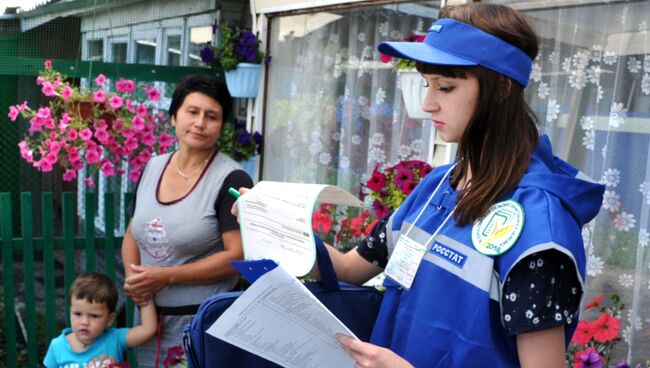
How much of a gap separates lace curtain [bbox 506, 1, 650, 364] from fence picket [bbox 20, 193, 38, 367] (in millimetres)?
2712

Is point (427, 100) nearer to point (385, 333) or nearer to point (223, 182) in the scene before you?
point (385, 333)

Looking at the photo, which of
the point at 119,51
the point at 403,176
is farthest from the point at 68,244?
the point at 403,176

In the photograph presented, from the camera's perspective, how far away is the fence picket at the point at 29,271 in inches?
156

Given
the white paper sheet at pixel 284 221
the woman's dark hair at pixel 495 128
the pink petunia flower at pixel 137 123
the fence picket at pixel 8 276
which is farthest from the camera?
the fence picket at pixel 8 276

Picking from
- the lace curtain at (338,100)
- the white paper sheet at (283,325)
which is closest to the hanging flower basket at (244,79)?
the lace curtain at (338,100)

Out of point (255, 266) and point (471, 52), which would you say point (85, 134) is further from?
point (471, 52)

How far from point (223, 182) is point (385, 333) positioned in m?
1.36

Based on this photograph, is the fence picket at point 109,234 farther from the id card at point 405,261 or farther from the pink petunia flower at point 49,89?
the id card at point 405,261

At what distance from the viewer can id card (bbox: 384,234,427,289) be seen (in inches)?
55.7

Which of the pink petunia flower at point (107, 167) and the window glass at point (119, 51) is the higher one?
the window glass at point (119, 51)

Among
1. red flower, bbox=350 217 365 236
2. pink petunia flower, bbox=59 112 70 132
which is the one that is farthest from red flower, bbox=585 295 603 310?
pink petunia flower, bbox=59 112 70 132

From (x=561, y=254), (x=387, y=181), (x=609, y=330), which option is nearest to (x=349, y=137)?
(x=387, y=181)

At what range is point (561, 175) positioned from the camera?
4.29 feet

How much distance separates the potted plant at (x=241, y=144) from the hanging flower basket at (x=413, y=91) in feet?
5.82
